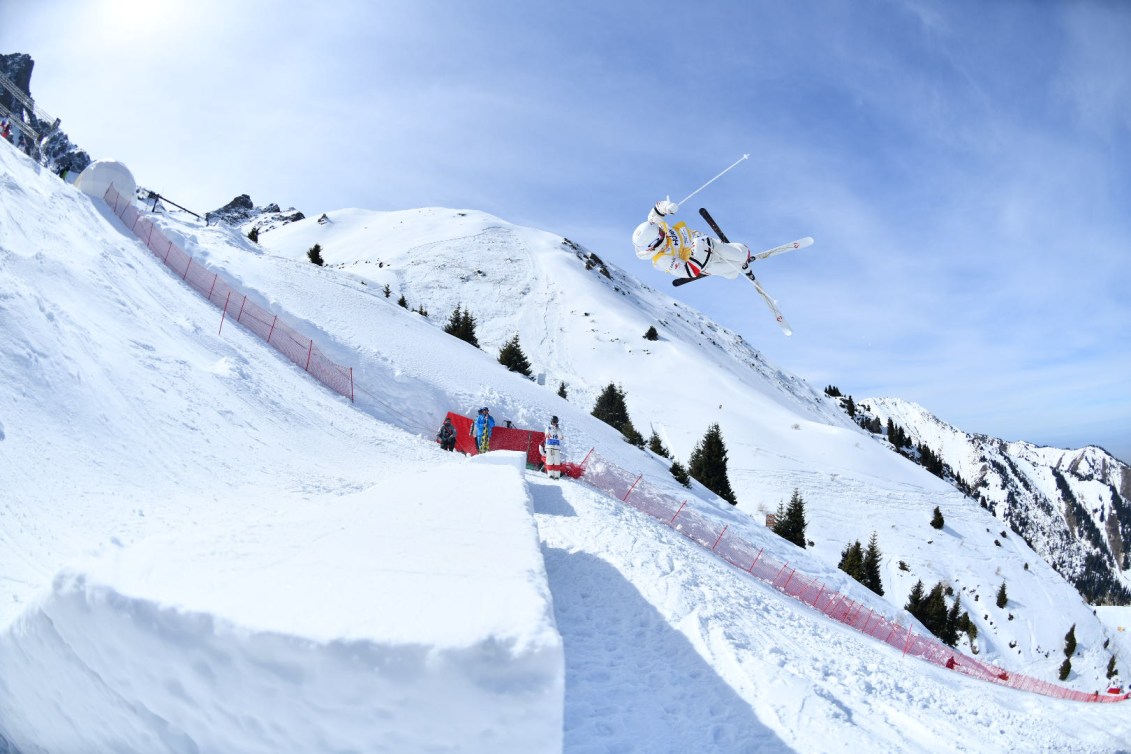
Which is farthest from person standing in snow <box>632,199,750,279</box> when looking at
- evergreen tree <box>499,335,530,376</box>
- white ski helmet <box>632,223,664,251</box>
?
evergreen tree <box>499,335,530,376</box>

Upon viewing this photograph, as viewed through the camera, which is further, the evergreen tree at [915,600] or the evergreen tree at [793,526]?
the evergreen tree at [915,600]

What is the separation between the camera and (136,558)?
127 inches

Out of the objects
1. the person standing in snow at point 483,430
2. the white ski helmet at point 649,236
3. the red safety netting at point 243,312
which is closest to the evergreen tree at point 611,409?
Answer: the red safety netting at point 243,312

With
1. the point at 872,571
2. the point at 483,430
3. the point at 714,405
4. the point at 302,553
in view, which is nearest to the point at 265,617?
the point at 302,553

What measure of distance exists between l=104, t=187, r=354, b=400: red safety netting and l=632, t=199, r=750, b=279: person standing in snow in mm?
10883

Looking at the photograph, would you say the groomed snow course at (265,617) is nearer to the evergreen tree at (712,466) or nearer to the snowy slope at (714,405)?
the snowy slope at (714,405)

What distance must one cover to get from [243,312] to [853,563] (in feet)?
103

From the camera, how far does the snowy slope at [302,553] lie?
2842mm

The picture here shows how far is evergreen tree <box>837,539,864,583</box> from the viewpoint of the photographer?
30.8 metres

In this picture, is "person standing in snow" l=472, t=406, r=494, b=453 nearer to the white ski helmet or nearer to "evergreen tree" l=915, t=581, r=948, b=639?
the white ski helmet

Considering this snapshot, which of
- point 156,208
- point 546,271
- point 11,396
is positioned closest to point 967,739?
point 11,396

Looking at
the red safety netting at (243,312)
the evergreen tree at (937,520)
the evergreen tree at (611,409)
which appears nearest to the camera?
the red safety netting at (243,312)

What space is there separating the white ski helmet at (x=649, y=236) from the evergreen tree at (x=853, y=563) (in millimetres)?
26239

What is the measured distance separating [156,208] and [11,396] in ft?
72.4
